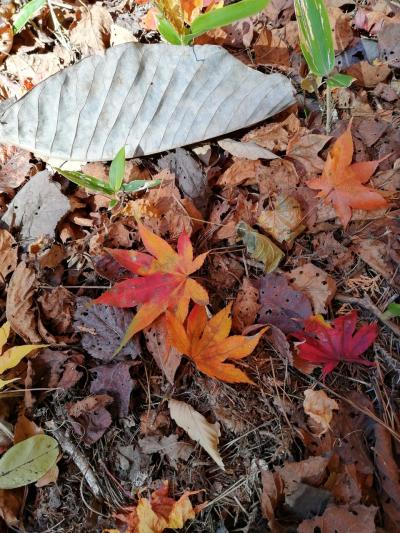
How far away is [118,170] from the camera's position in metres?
1.17

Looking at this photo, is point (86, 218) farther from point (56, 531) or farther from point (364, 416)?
point (364, 416)

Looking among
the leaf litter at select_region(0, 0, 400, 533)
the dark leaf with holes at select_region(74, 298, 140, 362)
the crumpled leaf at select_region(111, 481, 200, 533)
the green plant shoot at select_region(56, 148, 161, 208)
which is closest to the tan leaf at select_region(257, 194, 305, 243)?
the leaf litter at select_region(0, 0, 400, 533)

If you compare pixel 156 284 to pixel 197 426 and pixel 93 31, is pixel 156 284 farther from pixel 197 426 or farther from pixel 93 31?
pixel 93 31

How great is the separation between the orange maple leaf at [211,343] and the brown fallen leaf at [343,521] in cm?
31

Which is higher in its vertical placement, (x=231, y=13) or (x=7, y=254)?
(x=231, y=13)

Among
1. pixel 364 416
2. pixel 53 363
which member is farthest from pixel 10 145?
pixel 364 416

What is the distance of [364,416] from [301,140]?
0.74 meters

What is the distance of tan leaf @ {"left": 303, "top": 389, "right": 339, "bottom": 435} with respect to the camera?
3.36ft

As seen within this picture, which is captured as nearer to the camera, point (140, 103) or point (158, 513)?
point (158, 513)

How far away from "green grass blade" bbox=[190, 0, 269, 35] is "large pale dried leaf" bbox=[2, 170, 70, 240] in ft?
2.00

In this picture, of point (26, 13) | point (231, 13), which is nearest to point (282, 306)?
point (231, 13)

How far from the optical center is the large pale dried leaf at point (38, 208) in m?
1.23

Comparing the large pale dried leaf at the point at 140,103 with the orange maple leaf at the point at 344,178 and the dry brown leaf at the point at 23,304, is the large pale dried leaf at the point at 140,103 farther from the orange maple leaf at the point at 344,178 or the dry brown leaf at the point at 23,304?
the dry brown leaf at the point at 23,304

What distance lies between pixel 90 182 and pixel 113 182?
6 centimetres
